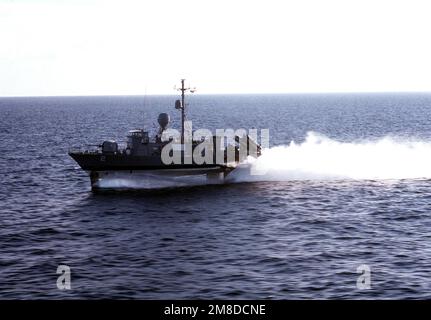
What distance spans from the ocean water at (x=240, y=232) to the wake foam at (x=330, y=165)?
0.47 feet

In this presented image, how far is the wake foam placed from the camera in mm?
56938

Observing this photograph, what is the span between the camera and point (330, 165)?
59.9 m

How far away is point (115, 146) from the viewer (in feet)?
166

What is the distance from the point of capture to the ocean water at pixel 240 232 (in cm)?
2530

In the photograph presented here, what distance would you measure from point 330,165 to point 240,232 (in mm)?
27388
